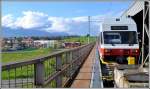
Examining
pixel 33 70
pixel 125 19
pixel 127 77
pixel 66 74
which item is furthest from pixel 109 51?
pixel 33 70

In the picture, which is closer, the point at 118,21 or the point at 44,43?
the point at 118,21

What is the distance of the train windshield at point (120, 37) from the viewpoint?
66.9 feet

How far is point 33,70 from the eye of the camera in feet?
29.2

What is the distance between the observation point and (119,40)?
20734 mm

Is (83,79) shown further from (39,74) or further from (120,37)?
Answer: (39,74)

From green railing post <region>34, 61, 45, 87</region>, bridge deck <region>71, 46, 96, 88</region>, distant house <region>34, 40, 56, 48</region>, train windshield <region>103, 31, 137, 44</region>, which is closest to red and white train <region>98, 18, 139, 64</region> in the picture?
train windshield <region>103, 31, 137, 44</region>

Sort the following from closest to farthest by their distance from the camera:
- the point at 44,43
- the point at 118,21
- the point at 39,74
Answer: the point at 39,74 < the point at 118,21 < the point at 44,43

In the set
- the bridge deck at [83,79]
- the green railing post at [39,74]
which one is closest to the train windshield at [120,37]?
the bridge deck at [83,79]

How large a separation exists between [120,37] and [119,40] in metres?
0.19

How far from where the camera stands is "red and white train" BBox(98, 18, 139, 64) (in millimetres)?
20478

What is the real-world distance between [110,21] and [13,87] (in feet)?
46.5

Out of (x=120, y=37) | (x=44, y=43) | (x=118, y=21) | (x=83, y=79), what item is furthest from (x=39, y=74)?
(x=44, y=43)

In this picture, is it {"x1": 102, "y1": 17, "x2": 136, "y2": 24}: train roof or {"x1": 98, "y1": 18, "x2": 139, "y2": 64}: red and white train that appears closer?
{"x1": 98, "y1": 18, "x2": 139, "y2": 64}: red and white train

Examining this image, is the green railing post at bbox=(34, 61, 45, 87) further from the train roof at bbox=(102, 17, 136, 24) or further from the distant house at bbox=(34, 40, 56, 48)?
the distant house at bbox=(34, 40, 56, 48)
